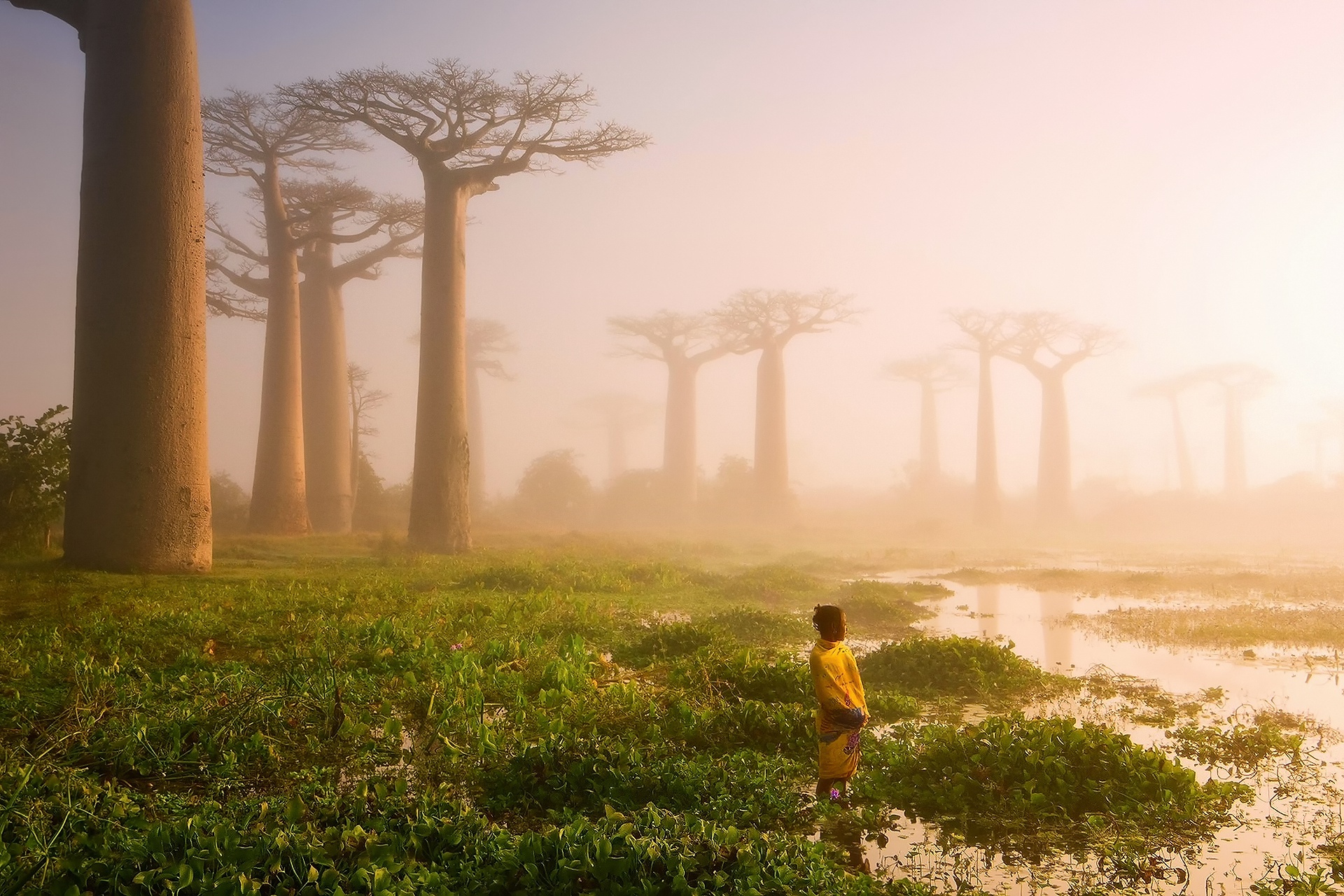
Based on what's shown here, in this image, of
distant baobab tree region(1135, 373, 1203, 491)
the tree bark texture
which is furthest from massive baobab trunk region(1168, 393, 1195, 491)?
the tree bark texture

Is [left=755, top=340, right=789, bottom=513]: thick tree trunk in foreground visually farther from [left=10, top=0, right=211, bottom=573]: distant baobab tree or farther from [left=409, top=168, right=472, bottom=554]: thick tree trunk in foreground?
[left=10, top=0, right=211, bottom=573]: distant baobab tree

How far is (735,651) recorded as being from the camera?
8633mm

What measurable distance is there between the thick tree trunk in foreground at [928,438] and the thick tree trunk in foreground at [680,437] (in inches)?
606

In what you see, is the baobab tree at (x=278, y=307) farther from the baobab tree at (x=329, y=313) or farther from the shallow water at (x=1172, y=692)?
the shallow water at (x=1172, y=692)

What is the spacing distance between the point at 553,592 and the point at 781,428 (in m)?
28.3

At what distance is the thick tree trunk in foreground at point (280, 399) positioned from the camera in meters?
23.9

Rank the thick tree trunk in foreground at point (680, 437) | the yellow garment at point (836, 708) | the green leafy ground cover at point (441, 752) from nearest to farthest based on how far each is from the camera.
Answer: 1. the green leafy ground cover at point (441, 752)
2. the yellow garment at point (836, 708)
3. the thick tree trunk in foreground at point (680, 437)

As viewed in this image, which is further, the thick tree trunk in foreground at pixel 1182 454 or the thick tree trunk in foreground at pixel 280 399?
the thick tree trunk in foreground at pixel 1182 454

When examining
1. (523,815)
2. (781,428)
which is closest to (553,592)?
(523,815)

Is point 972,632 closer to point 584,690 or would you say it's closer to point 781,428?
point 584,690

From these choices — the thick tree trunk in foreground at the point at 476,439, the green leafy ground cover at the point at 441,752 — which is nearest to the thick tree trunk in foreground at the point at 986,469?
the thick tree trunk in foreground at the point at 476,439

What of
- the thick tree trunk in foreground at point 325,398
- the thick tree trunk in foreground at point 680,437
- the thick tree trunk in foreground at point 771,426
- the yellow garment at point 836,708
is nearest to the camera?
the yellow garment at point 836,708

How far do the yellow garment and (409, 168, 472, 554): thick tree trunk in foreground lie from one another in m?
15.3

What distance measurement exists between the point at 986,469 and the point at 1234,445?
22.6 meters
